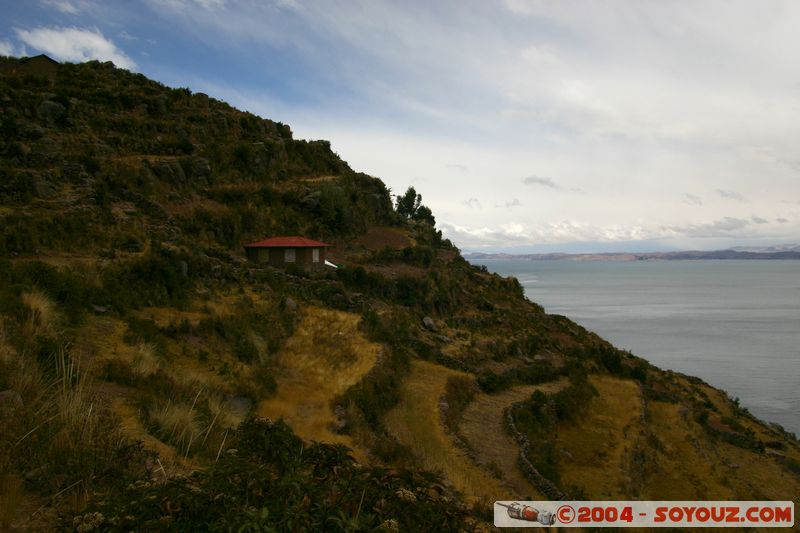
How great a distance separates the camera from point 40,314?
10.7m

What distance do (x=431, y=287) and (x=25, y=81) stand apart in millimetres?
31773

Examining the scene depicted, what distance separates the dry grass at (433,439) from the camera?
13.2 meters

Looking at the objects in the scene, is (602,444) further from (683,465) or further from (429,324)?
(429,324)

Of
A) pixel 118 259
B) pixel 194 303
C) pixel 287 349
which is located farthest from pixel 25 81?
pixel 287 349

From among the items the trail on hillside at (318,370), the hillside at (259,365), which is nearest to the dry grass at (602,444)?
the hillside at (259,365)

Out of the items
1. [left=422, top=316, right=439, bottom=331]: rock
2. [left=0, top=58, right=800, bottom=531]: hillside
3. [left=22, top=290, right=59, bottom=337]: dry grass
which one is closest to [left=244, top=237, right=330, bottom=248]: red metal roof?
[left=0, top=58, right=800, bottom=531]: hillside

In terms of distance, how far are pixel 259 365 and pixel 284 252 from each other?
13483 mm

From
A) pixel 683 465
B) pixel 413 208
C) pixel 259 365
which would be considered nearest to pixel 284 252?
pixel 259 365

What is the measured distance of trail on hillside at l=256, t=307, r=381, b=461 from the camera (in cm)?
1359

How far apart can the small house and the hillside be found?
4.46ft

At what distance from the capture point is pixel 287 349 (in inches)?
725

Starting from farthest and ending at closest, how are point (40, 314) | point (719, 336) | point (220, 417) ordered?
point (719, 336)
point (40, 314)
point (220, 417)

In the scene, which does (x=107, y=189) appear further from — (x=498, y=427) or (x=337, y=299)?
(x=498, y=427)

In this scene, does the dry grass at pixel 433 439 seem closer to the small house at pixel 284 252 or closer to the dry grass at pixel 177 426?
the dry grass at pixel 177 426
